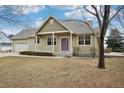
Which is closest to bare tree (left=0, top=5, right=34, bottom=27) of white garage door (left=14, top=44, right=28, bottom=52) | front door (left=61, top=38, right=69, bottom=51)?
white garage door (left=14, top=44, right=28, bottom=52)

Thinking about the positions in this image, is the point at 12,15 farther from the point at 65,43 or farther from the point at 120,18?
the point at 65,43

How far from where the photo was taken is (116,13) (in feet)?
18.6

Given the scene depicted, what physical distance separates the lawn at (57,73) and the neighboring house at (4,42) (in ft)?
1.10

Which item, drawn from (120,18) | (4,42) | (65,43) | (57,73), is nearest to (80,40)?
(65,43)

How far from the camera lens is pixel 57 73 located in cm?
554

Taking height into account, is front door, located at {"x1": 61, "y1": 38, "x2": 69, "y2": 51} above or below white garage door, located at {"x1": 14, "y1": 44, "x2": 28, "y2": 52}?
above

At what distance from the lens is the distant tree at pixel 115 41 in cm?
600

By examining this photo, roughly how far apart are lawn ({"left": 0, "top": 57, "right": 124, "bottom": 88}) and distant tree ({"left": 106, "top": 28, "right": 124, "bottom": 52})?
0.97ft

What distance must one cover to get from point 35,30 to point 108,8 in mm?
2172

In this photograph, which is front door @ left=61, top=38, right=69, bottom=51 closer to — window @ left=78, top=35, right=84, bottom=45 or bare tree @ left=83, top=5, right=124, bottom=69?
window @ left=78, top=35, right=84, bottom=45

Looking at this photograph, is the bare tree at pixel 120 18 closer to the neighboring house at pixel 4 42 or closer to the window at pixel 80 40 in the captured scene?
the neighboring house at pixel 4 42

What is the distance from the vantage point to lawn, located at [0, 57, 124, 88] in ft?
15.9
